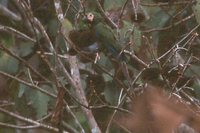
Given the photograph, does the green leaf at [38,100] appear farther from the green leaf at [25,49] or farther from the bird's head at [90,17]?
the bird's head at [90,17]

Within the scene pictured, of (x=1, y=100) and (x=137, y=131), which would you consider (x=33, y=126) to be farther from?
(x=1, y=100)

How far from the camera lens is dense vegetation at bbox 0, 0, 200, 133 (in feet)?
5.37

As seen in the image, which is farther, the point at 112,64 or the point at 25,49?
the point at 25,49

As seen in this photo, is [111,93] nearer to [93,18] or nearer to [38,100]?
[38,100]

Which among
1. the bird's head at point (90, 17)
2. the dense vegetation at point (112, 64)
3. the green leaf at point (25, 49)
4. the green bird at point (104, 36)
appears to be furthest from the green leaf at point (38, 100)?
the bird's head at point (90, 17)

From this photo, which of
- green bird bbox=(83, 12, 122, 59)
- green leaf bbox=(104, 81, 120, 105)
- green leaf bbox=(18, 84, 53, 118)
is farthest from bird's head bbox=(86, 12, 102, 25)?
green leaf bbox=(18, 84, 53, 118)

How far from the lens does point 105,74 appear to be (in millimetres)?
2342

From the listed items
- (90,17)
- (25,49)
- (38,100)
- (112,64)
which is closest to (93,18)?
(90,17)

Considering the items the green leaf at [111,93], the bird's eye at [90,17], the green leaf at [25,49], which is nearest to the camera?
the bird's eye at [90,17]

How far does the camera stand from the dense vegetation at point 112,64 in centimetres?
164

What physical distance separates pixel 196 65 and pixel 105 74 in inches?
14.1

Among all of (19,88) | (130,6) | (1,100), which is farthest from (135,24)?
(1,100)

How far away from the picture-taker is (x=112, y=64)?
2.34m

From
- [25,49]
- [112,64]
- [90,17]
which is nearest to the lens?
[90,17]
